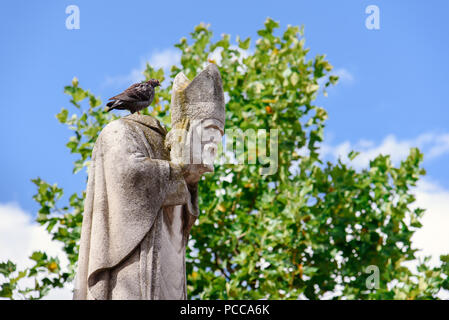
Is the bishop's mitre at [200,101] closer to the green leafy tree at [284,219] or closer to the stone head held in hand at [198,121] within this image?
the stone head held in hand at [198,121]

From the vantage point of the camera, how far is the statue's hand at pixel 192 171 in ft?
16.7

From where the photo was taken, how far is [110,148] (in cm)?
501

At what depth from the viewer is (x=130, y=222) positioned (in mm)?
4789

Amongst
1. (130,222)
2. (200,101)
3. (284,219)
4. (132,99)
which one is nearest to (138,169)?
(130,222)

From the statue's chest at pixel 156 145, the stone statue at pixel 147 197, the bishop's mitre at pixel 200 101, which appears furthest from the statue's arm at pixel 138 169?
the bishop's mitre at pixel 200 101

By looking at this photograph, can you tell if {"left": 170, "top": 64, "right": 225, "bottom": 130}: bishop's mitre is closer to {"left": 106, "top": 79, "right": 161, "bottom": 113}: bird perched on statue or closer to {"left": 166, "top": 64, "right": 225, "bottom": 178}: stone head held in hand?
{"left": 166, "top": 64, "right": 225, "bottom": 178}: stone head held in hand

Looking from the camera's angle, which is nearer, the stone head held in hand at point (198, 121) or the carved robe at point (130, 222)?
the carved robe at point (130, 222)

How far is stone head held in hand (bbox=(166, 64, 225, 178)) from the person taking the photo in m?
5.13

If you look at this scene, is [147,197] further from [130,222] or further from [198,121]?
[198,121]

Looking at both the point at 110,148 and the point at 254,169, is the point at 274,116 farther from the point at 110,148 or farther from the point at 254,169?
the point at 110,148

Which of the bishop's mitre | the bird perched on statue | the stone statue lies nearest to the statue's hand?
the stone statue

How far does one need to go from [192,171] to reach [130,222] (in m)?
0.66

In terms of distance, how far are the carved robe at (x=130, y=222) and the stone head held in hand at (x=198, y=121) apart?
0.16m

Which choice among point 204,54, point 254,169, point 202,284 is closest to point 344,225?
point 254,169
